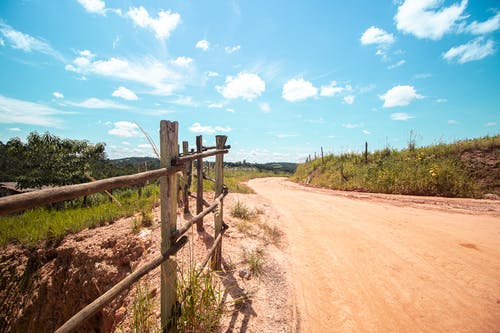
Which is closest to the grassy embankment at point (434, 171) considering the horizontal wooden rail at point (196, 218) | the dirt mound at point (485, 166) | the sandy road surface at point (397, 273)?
the dirt mound at point (485, 166)

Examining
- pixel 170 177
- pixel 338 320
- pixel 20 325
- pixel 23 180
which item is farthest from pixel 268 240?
pixel 23 180

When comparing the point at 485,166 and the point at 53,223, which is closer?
the point at 53,223

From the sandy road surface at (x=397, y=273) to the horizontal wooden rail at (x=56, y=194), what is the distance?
2505 millimetres

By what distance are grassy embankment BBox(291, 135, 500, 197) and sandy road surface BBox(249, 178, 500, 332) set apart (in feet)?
13.2

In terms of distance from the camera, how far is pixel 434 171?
414 inches

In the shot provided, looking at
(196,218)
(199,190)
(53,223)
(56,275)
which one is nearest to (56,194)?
(196,218)

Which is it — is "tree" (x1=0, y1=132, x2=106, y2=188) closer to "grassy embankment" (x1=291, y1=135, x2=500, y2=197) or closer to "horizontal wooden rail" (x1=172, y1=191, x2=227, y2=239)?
"horizontal wooden rail" (x1=172, y1=191, x2=227, y2=239)

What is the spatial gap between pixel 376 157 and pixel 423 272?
45.2ft

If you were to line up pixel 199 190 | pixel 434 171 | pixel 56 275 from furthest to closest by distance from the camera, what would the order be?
pixel 434 171, pixel 199 190, pixel 56 275

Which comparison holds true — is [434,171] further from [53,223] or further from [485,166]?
[53,223]

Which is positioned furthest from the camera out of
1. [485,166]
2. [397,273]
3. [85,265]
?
[485,166]

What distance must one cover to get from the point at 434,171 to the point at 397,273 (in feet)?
30.6

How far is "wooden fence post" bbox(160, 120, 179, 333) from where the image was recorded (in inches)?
81.3

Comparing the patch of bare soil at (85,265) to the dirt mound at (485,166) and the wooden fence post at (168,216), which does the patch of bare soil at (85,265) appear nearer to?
the wooden fence post at (168,216)
